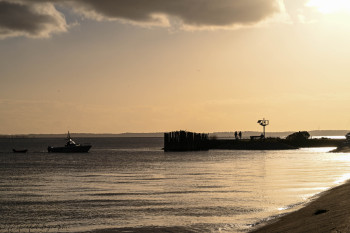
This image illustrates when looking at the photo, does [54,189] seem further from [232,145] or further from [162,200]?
[232,145]

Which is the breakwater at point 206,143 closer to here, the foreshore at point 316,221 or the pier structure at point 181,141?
the pier structure at point 181,141

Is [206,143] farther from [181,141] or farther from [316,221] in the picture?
[316,221]

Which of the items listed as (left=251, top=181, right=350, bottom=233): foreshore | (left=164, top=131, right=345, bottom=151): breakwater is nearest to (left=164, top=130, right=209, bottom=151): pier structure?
(left=164, top=131, right=345, bottom=151): breakwater

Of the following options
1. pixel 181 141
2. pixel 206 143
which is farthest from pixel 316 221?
pixel 206 143

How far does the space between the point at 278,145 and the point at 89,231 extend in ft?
402

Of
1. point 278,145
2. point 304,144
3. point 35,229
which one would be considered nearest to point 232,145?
point 278,145

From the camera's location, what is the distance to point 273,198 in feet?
104

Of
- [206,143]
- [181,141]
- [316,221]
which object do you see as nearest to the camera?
[316,221]

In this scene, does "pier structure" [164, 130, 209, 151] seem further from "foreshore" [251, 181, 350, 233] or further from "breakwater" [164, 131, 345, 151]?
"foreshore" [251, 181, 350, 233]

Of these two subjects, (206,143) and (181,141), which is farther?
(206,143)

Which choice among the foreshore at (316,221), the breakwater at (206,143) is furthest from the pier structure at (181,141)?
the foreshore at (316,221)

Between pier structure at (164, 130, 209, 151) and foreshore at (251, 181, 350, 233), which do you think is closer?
foreshore at (251, 181, 350, 233)

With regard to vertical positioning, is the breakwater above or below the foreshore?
above

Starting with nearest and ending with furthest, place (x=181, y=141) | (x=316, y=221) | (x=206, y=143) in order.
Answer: (x=316, y=221) < (x=181, y=141) < (x=206, y=143)
